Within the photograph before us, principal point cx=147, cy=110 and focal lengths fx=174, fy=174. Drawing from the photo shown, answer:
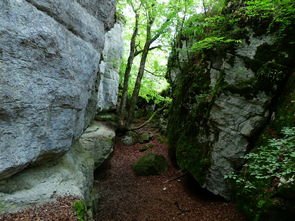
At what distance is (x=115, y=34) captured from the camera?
1419cm

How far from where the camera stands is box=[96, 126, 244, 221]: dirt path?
627 cm

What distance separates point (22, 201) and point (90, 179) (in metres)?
2.75

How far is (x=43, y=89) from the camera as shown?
147 inches

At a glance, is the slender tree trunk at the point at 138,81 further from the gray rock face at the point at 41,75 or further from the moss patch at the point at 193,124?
the gray rock face at the point at 41,75

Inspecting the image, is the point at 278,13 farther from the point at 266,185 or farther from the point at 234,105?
the point at 266,185

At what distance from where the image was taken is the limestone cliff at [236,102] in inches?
250

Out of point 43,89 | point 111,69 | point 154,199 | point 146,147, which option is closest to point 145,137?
point 146,147

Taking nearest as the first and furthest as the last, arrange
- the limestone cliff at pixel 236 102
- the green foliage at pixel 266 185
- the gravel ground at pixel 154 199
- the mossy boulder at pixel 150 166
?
1. the green foliage at pixel 266 185
2. the gravel ground at pixel 154 199
3. the limestone cliff at pixel 236 102
4. the mossy boulder at pixel 150 166

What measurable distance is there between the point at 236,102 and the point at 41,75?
21.1 ft

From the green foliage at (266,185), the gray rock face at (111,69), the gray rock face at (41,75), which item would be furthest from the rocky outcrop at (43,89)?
the gray rock face at (111,69)

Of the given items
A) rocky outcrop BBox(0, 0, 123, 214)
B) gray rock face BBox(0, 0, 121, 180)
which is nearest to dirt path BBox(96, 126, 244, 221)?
rocky outcrop BBox(0, 0, 123, 214)

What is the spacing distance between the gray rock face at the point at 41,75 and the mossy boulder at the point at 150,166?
5426mm

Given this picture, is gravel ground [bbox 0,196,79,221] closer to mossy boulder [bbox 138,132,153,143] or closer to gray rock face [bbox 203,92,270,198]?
gray rock face [bbox 203,92,270,198]

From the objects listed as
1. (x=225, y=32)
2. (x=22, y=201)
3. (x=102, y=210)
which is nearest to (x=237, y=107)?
(x=225, y=32)
